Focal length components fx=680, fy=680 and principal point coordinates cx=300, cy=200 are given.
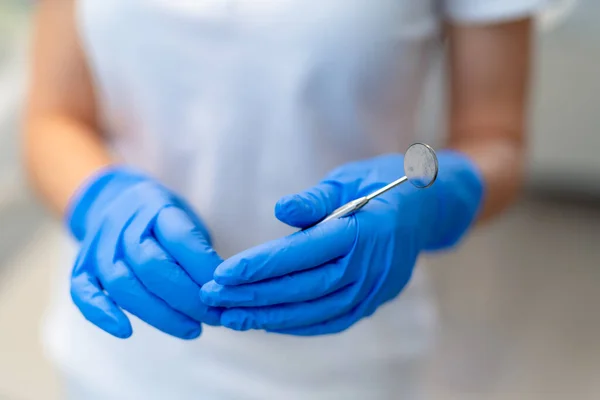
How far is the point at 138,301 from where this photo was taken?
504 millimetres

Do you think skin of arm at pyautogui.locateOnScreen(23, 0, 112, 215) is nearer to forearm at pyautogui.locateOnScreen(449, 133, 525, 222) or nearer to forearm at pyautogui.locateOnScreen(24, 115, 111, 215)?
forearm at pyautogui.locateOnScreen(24, 115, 111, 215)

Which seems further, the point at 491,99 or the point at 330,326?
the point at 491,99

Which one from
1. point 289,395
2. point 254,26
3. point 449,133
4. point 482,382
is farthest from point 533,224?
point 254,26

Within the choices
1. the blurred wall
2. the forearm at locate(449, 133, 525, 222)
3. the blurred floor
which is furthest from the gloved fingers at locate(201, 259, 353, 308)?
the blurred wall

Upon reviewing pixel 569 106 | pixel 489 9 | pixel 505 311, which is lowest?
pixel 505 311

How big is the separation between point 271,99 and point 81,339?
11.8 inches

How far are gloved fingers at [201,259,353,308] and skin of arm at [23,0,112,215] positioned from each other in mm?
214

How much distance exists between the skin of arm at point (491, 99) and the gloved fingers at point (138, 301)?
0.31 meters

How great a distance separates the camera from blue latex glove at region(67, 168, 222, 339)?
1.62 feet

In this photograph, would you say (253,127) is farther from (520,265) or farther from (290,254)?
(520,265)

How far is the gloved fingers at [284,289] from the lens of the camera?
0.47 meters

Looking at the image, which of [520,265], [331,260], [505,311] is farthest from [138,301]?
[520,265]

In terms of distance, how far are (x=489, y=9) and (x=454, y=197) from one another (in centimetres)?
16

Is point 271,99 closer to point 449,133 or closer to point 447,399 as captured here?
point 449,133
